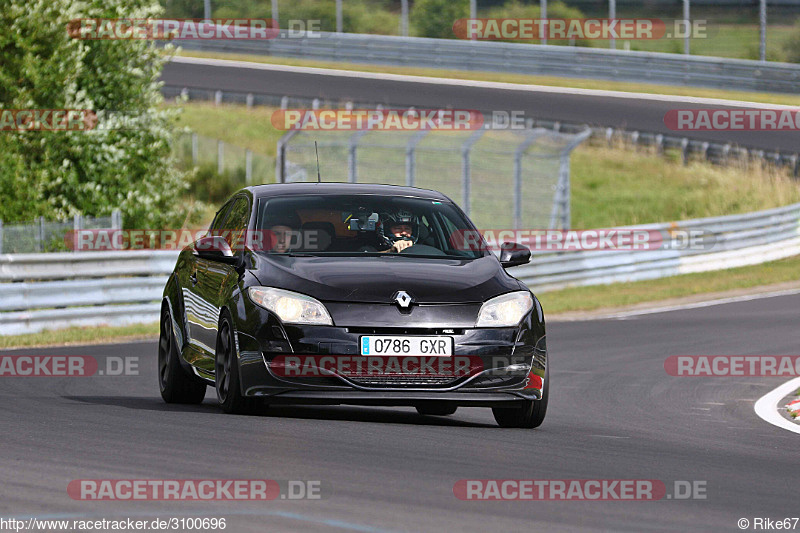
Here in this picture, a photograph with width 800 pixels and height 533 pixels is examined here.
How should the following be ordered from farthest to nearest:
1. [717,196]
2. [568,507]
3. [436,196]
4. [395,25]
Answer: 1. [395,25]
2. [717,196]
3. [436,196]
4. [568,507]

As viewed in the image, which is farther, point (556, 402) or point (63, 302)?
point (63, 302)

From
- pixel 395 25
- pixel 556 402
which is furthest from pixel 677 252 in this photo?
pixel 395 25

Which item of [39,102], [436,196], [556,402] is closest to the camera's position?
[436,196]

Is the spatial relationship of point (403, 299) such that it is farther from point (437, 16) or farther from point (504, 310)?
point (437, 16)

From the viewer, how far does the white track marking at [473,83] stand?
139ft

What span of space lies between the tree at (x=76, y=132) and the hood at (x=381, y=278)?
51.5 feet

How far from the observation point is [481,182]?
3159cm

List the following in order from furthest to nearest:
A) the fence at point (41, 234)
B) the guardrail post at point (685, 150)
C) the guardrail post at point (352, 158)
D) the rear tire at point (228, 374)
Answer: the guardrail post at point (685, 150) → the guardrail post at point (352, 158) → the fence at point (41, 234) → the rear tire at point (228, 374)

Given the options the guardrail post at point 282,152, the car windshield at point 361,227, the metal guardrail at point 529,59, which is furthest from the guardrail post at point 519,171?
the car windshield at point 361,227

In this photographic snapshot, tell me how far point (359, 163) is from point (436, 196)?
66.3ft

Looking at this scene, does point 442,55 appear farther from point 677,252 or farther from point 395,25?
point 677,252
